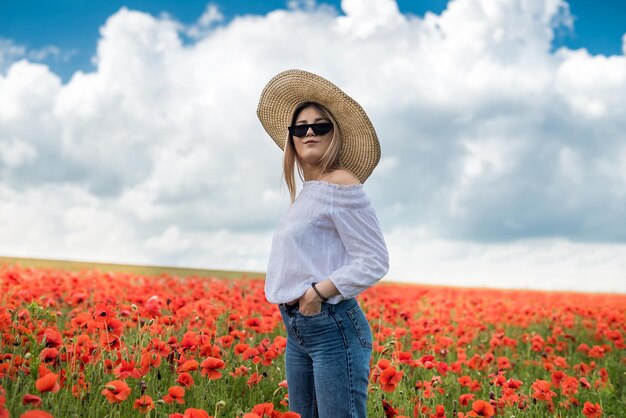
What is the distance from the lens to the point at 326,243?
2.87 meters

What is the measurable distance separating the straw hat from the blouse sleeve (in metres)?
0.56

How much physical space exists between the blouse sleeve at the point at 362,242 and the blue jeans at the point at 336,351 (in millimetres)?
150

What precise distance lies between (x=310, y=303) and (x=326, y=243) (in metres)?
0.31

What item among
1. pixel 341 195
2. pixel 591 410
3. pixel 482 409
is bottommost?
pixel 591 410

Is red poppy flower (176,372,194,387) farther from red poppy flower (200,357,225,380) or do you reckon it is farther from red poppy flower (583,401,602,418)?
red poppy flower (583,401,602,418)

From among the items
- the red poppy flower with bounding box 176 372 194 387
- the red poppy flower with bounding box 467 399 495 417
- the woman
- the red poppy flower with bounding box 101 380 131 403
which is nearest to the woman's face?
the woman

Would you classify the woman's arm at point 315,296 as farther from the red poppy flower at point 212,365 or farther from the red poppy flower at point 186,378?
the red poppy flower at point 186,378

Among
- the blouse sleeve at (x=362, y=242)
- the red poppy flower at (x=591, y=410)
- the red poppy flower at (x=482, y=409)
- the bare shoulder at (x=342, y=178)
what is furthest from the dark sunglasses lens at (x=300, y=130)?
the red poppy flower at (x=591, y=410)

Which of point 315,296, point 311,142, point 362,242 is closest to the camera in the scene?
point 315,296

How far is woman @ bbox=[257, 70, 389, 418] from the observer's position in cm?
271

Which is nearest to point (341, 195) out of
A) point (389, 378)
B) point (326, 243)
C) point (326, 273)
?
point (326, 243)

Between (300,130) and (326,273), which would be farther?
(300,130)

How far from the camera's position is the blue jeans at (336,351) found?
2.70m

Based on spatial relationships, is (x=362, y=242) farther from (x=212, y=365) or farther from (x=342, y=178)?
(x=212, y=365)
